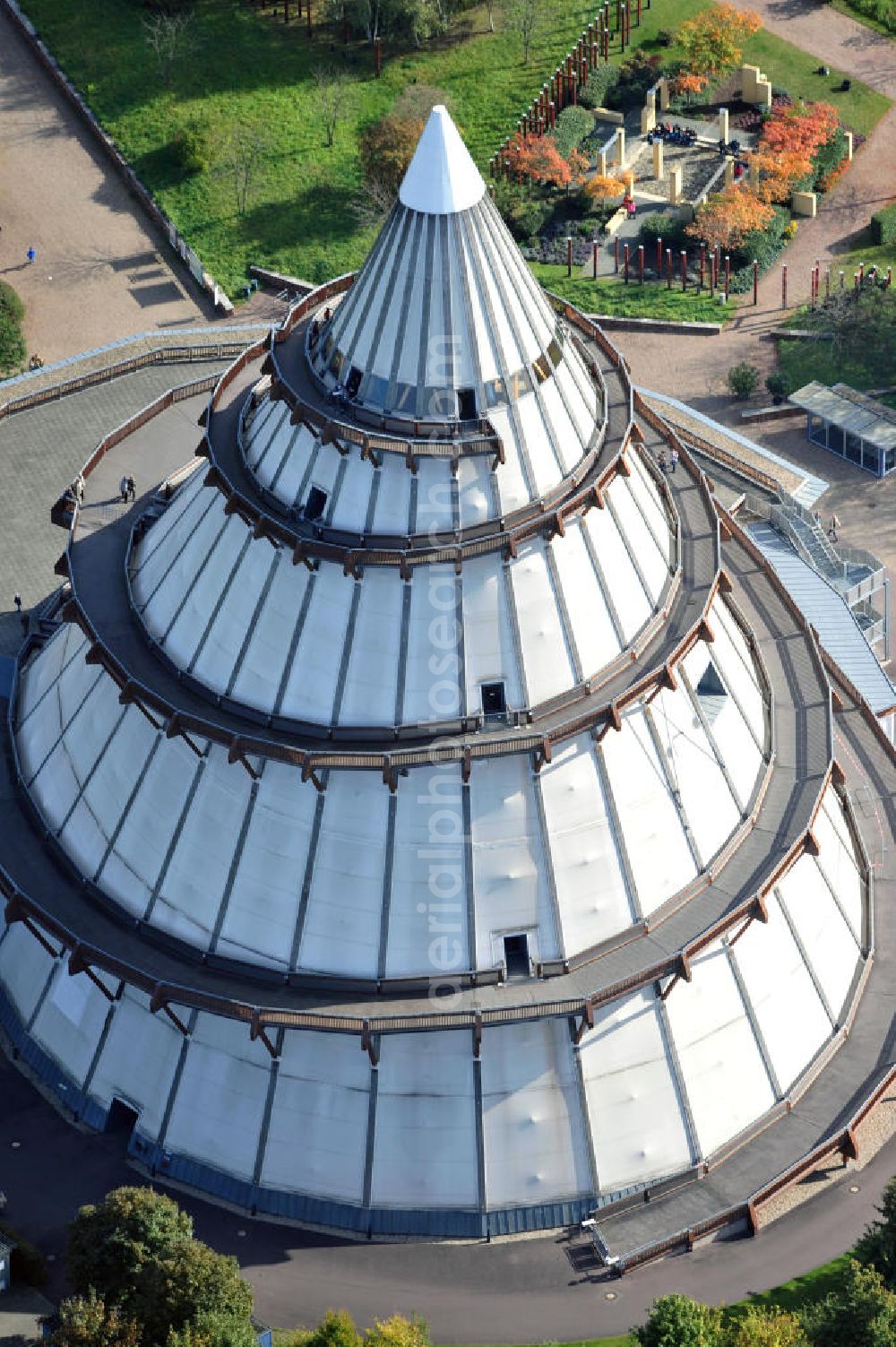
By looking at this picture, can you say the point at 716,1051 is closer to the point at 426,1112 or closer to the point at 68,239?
the point at 426,1112

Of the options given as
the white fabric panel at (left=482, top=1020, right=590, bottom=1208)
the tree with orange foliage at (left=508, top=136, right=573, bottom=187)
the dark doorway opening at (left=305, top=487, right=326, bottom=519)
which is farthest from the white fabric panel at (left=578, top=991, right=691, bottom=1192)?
the tree with orange foliage at (left=508, top=136, right=573, bottom=187)

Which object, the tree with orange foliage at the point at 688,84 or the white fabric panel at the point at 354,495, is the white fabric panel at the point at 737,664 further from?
the tree with orange foliage at the point at 688,84

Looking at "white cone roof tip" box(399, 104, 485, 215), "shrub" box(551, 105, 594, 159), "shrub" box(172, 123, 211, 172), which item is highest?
"shrub" box(551, 105, 594, 159)

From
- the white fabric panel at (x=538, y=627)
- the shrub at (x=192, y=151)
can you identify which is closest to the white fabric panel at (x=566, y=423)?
the white fabric panel at (x=538, y=627)

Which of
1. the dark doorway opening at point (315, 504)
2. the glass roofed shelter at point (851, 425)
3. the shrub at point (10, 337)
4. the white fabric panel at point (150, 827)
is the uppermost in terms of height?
the shrub at point (10, 337)

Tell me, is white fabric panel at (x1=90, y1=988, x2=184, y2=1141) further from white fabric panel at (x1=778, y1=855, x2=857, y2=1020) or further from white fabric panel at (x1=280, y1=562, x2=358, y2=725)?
white fabric panel at (x1=778, y1=855, x2=857, y2=1020)

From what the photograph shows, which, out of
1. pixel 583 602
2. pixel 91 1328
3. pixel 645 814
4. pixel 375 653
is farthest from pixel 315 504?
pixel 91 1328

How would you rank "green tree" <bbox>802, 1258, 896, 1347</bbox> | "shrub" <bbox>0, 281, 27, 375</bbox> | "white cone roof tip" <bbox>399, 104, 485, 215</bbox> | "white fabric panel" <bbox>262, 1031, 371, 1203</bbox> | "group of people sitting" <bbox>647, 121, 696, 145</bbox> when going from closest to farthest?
"white cone roof tip" <bbox>399, 104, 485, 215</bbox> → "green tree" <bbox>802, 1258, 896, 1347</bbox> → "white fabric panel" <bbox>262, 1031, 371, 1203</bbox> → "shrub" <bbox>0, 281, 27, 375</bbox> → "group of people sitting" <bbox>647, 121, 696, 145</bbox>
